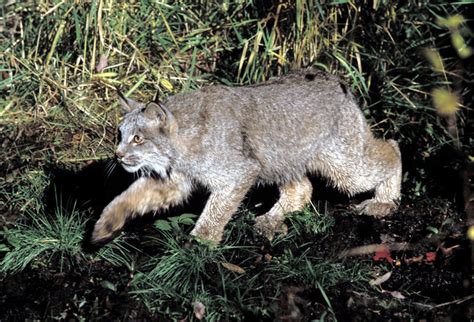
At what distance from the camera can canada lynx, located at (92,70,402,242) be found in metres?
5.63

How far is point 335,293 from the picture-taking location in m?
4.98

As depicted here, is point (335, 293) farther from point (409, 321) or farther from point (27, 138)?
point (27, 138)

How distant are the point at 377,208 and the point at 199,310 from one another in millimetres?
2307

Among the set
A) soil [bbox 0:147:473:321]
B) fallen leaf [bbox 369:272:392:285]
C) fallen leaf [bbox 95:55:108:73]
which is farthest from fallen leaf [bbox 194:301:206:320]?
fallen leaf [bbox 95:55:108:73]

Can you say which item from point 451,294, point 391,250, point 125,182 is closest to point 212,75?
point 125,182

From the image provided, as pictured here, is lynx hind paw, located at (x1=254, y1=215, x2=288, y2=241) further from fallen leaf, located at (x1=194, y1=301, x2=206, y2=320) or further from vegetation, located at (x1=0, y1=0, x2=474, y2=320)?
fallen leaf, located at (x1=194, y1=301, x2=206, y2=320)

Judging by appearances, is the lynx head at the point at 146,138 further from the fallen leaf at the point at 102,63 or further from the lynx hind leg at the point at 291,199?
the fallen leaf at the point at 102,63

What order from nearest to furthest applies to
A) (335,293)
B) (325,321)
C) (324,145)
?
(325,321), (335,293), (324,145)

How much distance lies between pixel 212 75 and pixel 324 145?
156cm

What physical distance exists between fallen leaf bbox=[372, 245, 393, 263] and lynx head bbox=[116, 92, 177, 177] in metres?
1.55

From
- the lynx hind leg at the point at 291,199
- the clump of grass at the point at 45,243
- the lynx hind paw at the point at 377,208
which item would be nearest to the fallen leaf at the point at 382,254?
the lynx hind paw at the point at 377,208

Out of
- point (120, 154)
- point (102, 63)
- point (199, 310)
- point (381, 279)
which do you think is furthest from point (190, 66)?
point (199, 310)

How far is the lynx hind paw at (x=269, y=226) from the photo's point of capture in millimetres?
5975

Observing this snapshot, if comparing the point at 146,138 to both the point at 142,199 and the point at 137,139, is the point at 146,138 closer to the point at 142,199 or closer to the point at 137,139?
the point at 137,139
